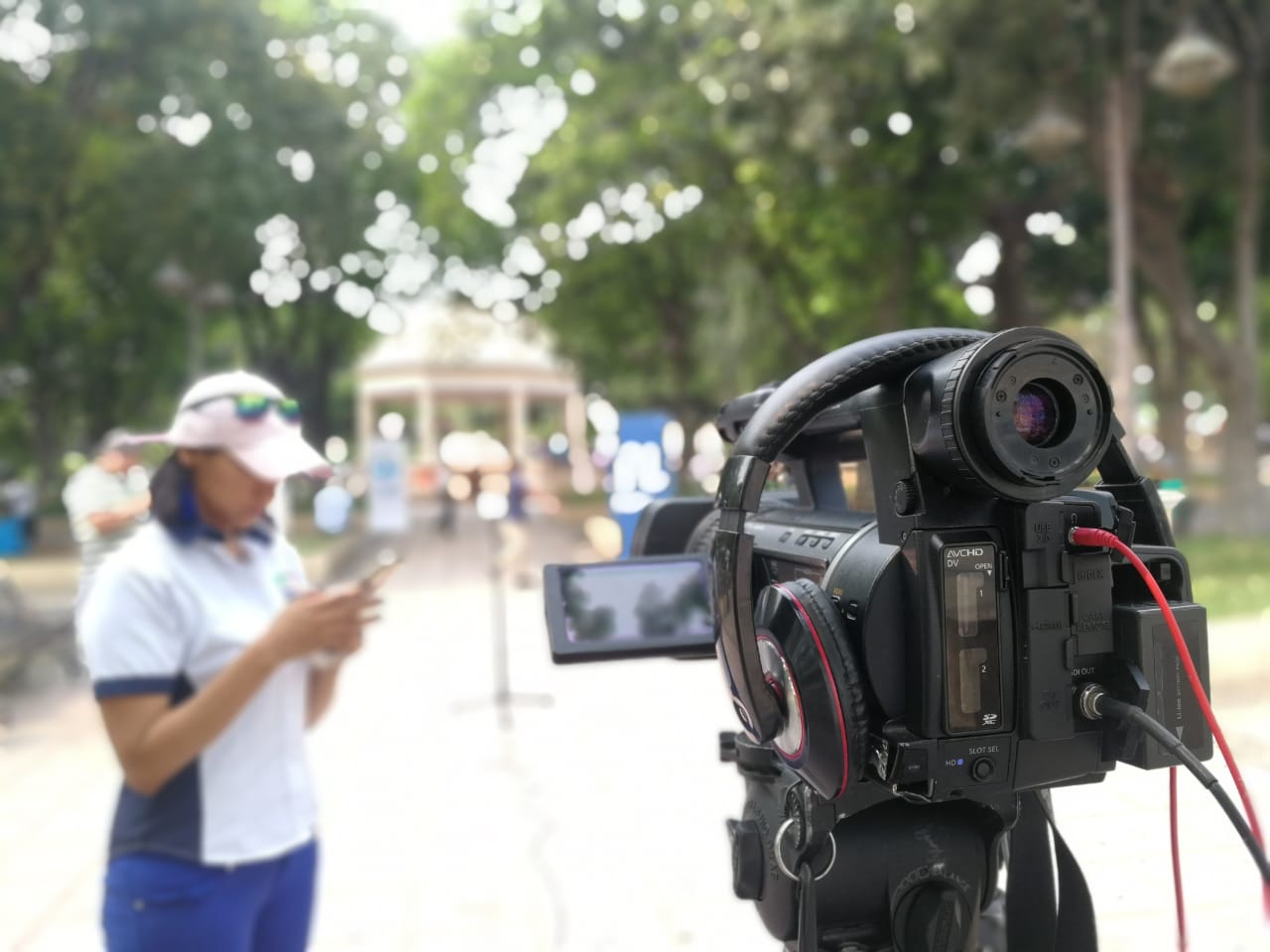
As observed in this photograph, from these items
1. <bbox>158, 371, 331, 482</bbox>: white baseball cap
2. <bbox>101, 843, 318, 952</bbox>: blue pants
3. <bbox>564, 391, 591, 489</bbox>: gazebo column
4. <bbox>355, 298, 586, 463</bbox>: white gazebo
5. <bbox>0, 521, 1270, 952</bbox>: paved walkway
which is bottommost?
<bbox>0, 521, 1270, 952</bbox>: paved walkway

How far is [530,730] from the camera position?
240 inches

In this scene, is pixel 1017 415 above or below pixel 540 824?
above

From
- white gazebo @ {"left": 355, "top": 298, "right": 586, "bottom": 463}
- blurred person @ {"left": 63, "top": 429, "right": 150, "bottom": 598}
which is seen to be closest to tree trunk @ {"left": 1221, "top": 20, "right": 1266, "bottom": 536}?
blurred person @ {"left": 63, "top": 429, "right": 150, "bottom": 598}

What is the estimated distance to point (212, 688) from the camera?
5.53 ft

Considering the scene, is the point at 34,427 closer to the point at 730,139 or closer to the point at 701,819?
the point at 730,139

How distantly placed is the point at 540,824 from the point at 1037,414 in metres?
4.02

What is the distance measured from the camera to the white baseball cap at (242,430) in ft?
5.82

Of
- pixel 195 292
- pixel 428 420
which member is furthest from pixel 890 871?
pixel 428 420

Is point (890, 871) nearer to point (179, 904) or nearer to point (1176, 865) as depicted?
point (1176, 865)

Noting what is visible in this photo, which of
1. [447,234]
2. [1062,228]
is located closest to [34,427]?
[447,234]

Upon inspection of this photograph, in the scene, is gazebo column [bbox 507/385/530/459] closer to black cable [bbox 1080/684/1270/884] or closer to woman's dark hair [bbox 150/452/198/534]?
woman's dark hair [bbox 150/452/198/534]

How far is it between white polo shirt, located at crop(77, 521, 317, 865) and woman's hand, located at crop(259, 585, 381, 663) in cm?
9

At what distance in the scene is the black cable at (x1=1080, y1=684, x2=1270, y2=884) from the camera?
872 mm

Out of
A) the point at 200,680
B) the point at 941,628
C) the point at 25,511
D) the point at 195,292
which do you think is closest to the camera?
the point at 941,628
